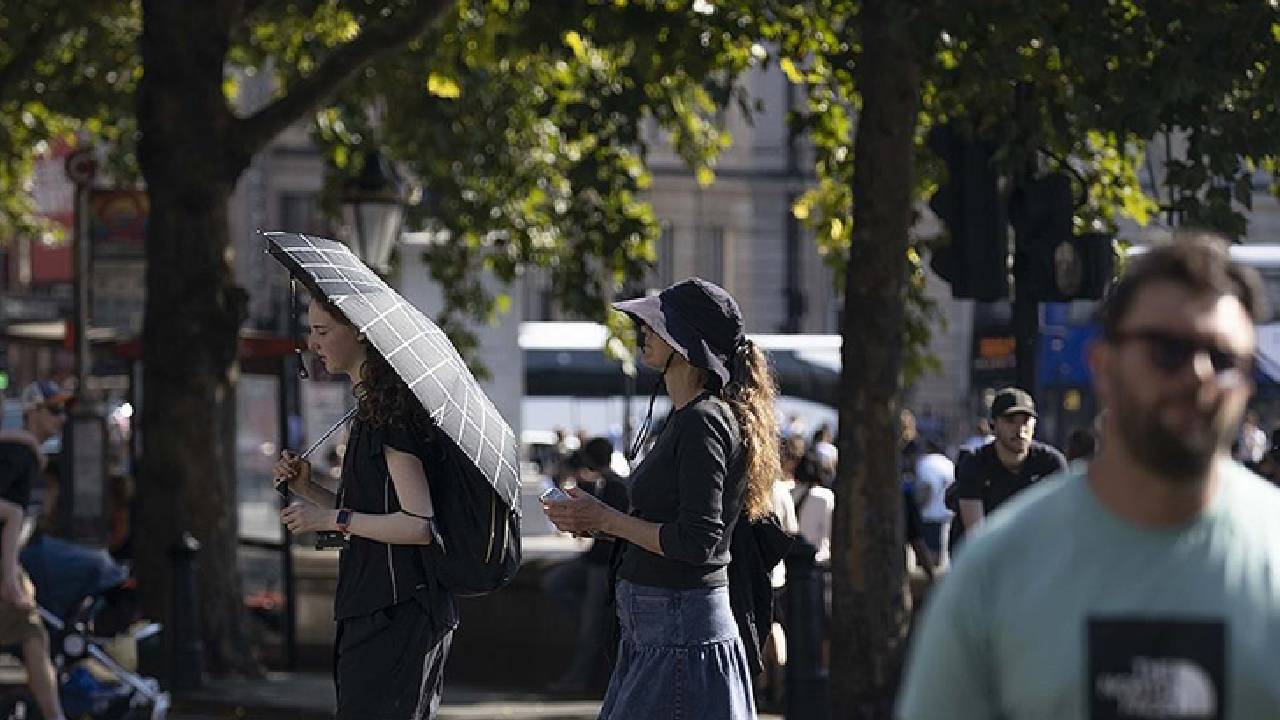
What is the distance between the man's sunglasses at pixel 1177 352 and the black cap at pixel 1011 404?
8.14 meters

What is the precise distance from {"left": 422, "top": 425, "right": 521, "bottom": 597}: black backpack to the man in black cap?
4.82 meters

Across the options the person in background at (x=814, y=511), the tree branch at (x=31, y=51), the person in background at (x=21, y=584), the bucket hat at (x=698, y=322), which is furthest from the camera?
the tree branch at (x=31, y=51)

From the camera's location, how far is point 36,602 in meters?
12.6

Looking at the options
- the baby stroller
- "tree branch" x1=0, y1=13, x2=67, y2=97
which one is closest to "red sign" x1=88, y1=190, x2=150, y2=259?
"tree branch" x1=0, y1=13, x2=67, y2=97

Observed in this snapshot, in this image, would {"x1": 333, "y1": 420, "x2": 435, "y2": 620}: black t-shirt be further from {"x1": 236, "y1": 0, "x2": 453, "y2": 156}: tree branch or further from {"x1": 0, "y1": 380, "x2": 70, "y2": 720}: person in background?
{"x1": 236, "y1": 0, "x2": 453, "y2": 156}: tree branch

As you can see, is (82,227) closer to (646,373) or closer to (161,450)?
(161,450)

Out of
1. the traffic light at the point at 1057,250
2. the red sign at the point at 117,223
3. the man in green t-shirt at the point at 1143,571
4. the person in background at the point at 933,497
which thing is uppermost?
the red sign at the point at 117,223

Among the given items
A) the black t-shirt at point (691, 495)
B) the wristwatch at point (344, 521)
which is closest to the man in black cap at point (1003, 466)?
the black t-shirt at point (691, 495)

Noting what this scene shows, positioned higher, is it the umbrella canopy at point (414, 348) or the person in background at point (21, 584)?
the umbrella canopy at point (414, 348)

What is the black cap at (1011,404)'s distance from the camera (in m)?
11.2

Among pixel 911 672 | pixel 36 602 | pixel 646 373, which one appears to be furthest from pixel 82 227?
pixel 646 373

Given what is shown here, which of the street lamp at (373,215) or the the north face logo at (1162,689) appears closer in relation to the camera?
the the north face logo at (1162,689)

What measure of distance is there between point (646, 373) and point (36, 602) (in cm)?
3703

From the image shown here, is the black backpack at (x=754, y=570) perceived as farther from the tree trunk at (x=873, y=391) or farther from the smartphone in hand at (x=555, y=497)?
the tree trunk at (x=873, y=391)
